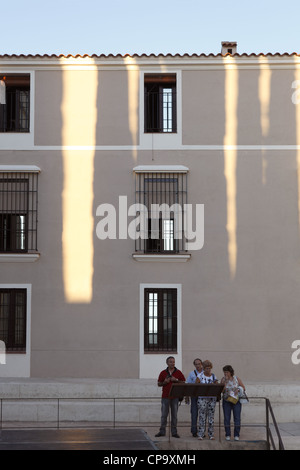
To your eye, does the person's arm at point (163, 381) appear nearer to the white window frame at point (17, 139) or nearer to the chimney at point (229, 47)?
the white window frame at point (17, 139)

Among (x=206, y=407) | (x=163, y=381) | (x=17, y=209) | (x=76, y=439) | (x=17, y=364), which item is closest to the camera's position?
(x=76, y=439)

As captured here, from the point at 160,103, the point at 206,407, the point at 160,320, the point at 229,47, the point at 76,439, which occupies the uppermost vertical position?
the point at 229,47

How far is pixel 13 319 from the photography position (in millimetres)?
19922

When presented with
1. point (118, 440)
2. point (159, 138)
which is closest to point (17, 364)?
point (118, 440)

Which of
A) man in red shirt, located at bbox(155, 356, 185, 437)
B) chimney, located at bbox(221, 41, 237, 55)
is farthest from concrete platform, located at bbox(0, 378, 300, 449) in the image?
chimney, located at bbox(221, 41, 237, 55)

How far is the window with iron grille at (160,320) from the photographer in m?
19.8

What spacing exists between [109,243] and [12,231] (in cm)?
275

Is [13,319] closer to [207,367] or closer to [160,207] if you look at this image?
[160,207]

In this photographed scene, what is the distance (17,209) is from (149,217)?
368 cm

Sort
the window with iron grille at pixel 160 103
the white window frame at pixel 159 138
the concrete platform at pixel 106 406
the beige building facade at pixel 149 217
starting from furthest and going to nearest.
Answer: the window with iron grille at pixel 160 103
the white window frame at pixel 159 138
the beige building facade at pixel 149 217
the concrete platform at pixel 106 406

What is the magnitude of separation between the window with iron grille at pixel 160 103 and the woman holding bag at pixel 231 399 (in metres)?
8.47

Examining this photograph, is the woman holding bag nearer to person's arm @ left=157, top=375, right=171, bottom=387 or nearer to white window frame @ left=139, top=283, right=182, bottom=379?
person's arm @ left=157, top=375, right=171, bottom=387

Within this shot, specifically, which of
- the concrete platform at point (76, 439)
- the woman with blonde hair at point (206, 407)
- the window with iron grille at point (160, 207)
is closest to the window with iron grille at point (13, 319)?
the window with iron grille at point (160, 207)

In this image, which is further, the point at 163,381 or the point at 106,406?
the point at 106,406
